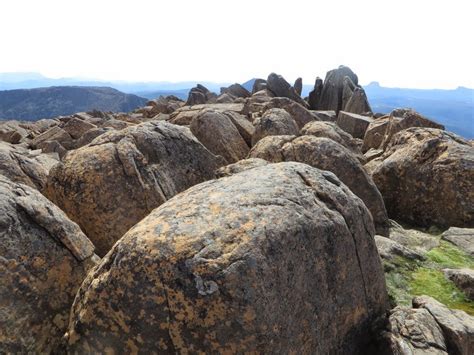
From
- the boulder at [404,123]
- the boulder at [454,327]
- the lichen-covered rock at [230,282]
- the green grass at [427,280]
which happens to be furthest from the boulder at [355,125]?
the lichen-covered rock at [230,282]

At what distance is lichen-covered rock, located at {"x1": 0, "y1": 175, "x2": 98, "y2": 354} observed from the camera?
8.24 metres

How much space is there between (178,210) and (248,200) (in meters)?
1.50

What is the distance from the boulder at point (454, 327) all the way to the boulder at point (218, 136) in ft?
53.4

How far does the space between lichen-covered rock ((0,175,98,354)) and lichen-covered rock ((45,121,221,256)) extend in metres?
3.37

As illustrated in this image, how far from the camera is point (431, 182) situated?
794 inches

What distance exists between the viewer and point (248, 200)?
866cm

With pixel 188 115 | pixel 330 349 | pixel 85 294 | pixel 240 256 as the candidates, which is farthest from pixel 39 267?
pixel 188 115

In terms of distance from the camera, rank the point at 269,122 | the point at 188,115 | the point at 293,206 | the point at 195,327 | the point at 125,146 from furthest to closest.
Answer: the point at 188,115
the point at 269,122
the point at 125,146
the point at 293,206
the point at 195,327

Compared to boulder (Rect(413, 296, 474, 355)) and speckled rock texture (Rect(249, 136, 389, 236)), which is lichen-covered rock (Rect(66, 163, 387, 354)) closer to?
boulder (Rect(413, 296, 474, 355))

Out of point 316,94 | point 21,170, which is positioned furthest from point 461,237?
point 316,94

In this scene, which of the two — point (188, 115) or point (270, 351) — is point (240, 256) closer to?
point (270, 351)

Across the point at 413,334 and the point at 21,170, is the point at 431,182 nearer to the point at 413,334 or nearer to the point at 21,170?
the point at 413,334

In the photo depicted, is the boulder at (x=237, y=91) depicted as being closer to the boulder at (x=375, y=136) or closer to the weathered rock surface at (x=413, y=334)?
the boulder at (x=375, y=136)

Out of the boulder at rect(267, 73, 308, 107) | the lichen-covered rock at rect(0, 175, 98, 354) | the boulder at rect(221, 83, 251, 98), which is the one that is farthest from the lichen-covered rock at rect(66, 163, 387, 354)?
the boulder at rect(221, 83, 251, 98)
